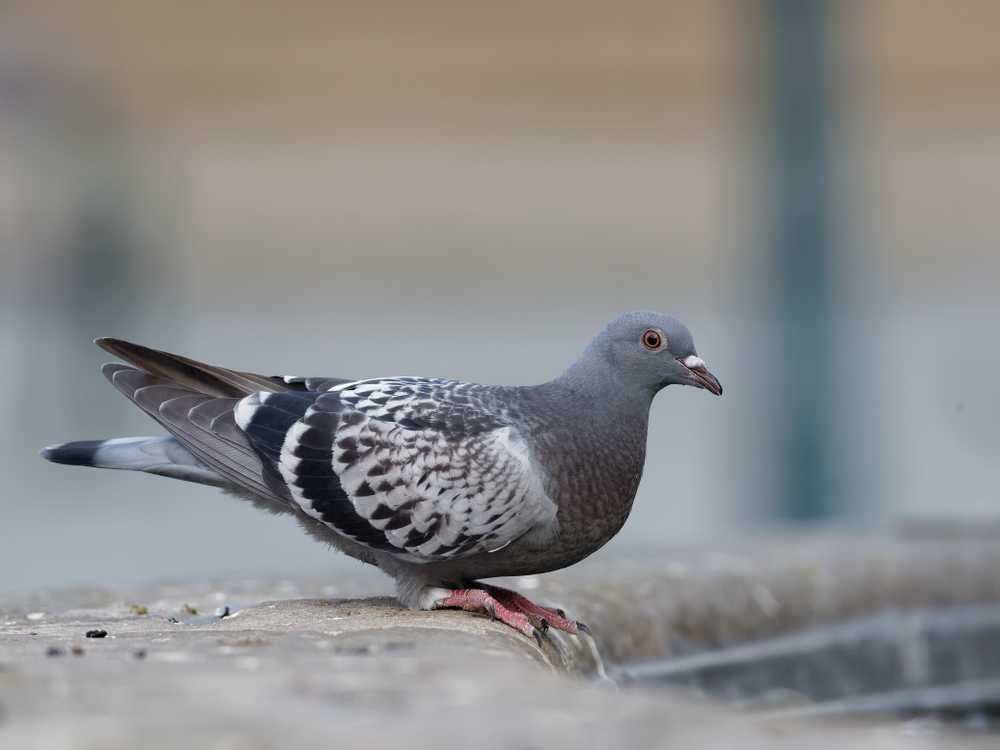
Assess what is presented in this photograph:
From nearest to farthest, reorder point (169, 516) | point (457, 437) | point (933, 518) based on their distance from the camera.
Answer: point (457, 437)
point (933, 518)
point (169, 516)

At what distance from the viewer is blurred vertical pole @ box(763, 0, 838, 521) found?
8406 mm

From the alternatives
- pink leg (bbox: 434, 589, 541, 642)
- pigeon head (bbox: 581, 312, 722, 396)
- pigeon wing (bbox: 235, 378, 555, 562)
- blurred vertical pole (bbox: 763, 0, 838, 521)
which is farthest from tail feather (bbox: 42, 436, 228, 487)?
blurred vertical pole (bbox: 763, 0, 838, 521)

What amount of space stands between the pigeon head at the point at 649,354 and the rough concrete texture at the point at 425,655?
0.63 meters

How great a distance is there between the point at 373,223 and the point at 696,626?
53.6 feet

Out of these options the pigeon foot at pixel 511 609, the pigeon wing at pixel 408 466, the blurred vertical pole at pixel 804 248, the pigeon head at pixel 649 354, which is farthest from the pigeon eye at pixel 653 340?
the blurred vertical pole at pixel 804 248

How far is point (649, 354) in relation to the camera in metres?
4.43

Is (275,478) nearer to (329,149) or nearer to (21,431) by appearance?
(21,431)

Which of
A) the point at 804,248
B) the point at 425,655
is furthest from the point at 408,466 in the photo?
the point at 804,248

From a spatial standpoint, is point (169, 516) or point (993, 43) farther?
point (993, 43)

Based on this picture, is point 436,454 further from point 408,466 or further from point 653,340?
point 653,340

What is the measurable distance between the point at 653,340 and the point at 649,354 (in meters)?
0.04

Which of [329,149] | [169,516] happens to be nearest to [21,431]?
[169,516]

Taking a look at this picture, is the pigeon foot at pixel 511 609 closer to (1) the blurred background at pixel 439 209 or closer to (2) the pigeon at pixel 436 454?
(2) the pigeon at pixel 436 454

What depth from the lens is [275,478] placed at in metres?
4.29
